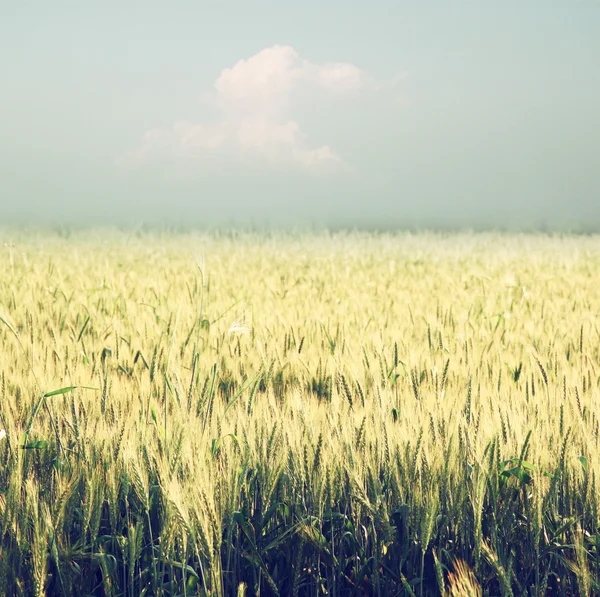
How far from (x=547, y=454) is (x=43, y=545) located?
94cm

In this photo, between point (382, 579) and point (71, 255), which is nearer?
point (382, 579)

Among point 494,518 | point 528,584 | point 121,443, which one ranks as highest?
point 121,443

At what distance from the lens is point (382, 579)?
1.21 m

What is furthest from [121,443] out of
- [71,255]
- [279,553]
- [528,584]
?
[71,255]

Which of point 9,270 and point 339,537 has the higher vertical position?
point 9,270

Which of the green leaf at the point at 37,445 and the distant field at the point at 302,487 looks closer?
the distant field at the point at 302,487

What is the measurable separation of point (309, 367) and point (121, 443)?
0.81 meters

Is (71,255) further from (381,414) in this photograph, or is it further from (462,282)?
(381,414)

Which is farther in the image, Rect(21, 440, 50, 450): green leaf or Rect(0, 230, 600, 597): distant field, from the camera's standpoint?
Rect(21, 440, 50, 450): green leaf

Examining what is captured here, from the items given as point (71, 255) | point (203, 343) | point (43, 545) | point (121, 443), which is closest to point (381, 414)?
point (121, 443)

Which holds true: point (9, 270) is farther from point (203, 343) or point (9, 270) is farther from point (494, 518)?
point (494, 518)

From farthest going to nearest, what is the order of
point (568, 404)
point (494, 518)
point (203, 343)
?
point (203, 343) → point (568, 404) → point (494, 518)

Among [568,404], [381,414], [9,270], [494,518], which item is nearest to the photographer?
[494,518]

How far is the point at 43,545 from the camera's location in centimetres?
108
